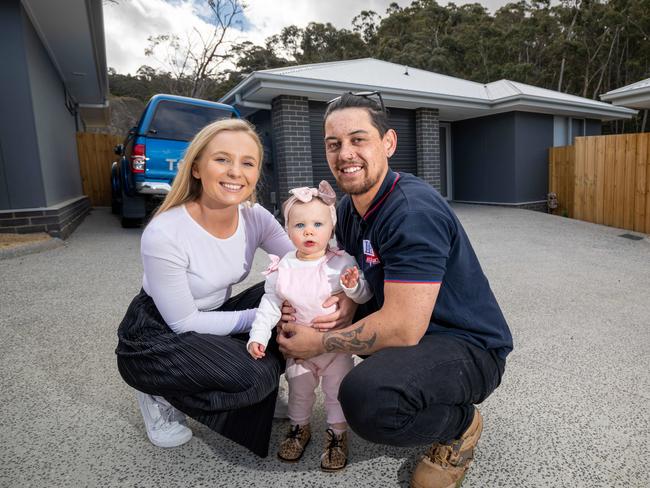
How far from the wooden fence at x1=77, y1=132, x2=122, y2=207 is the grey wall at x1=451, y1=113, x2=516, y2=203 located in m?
9.97

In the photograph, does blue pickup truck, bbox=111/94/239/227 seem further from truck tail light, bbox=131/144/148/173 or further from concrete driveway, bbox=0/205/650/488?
concrete driveway, bbox=0/205/650/488

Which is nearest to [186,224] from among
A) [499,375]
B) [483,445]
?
[499,375]

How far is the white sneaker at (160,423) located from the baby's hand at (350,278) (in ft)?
3.14

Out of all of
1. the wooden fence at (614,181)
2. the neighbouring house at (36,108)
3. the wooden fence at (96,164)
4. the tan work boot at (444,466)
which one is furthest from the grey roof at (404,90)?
the tan work boot at (444,466)

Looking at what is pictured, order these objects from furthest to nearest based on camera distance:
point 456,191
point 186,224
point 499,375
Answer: point 456,191 → point 186,224 → point 499,375

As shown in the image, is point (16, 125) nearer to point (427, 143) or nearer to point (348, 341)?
point (348, 341)

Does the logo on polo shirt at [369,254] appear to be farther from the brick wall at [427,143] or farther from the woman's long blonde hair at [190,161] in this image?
the brick wall at [427,143]

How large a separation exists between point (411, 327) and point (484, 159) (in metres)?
11.1

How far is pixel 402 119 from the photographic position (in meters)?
9.94

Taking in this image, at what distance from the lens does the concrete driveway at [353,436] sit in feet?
5.30

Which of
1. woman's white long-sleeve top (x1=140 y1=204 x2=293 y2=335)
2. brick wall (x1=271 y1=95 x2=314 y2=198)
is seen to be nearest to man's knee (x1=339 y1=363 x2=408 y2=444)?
woman's white long-sleeve top (x1=140 y1=204 x2=293 y2=335)

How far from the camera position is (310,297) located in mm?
1671

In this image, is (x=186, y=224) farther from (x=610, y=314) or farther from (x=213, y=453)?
(x=610, y=314)

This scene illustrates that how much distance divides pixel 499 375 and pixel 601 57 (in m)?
30.7
